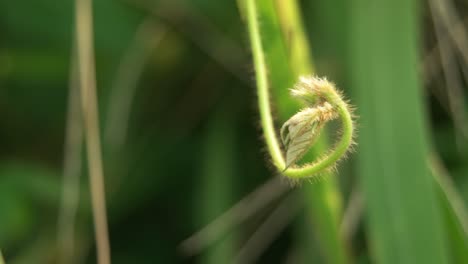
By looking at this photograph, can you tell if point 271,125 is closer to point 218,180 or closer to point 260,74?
point 260,74

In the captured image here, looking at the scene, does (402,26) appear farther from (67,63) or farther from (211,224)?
(67,63)

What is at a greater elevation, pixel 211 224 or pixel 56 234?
pixel 211 224

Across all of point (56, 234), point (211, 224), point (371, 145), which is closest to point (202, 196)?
point (211, 224)

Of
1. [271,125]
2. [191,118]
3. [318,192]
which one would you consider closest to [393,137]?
[318,192]

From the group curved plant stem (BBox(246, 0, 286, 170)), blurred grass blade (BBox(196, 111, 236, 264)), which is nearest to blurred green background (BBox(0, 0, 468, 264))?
blurred grass blade (BBox(196, 111, 236, 264))

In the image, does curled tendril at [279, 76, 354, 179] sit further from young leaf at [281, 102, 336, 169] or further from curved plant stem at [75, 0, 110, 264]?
curved plant stem at [75, 0, 110, 264]

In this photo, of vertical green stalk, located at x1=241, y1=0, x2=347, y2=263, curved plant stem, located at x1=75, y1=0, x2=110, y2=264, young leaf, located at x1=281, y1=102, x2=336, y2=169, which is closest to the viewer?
young leaf, located at x1=281, y1=102, x2=336, y2=169
